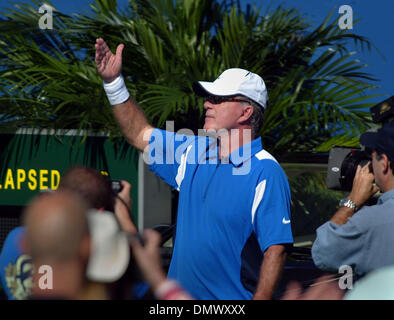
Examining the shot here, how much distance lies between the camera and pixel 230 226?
2.31 metres

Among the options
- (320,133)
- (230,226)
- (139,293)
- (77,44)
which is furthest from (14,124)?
(139,293)

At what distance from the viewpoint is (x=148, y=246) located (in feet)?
3.92

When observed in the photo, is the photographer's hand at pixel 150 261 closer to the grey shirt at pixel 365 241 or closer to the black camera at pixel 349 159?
the grey shirt at pixel 365 241

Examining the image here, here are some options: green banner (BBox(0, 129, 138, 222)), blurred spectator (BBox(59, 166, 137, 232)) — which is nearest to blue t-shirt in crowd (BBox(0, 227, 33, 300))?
blurred spectator (BBox(59, 166, 137, 232))

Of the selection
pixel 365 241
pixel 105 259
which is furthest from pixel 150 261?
pixel 365 241

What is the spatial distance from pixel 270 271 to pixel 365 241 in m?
0.38

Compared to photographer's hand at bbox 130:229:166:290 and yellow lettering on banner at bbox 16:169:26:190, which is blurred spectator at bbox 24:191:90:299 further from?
yellow lettering on banner at bbox 16:169:26:190

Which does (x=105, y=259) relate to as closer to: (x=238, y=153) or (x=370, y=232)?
(x=370, y=232)

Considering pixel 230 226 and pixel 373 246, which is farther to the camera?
pixel 230 226

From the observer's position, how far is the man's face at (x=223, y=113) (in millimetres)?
2530

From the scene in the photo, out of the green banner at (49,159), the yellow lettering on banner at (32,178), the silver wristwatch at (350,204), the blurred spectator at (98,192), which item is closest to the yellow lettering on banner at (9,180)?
the green banner at (49,159)

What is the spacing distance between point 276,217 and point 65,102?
3429 mm

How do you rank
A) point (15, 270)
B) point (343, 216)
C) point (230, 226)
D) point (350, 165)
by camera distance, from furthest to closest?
point (350, 165) < point (230, 226) < point (343, 216) < point (15, 270)
